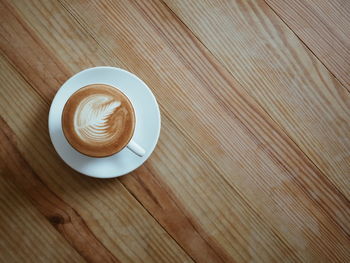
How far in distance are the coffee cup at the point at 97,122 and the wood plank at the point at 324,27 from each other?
496mm

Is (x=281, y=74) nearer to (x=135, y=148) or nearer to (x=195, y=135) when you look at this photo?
(x=195, y=135)

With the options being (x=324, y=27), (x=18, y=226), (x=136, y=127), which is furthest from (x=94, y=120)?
(x=324, y=27)

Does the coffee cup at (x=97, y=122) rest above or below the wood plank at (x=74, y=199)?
above

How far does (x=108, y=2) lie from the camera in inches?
37.4

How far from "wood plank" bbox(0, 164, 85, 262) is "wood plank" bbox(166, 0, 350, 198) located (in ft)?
1.92

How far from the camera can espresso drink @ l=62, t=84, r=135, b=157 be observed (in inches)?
31.2

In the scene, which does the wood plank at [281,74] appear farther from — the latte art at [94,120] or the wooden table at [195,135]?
the latte art at [94,120]

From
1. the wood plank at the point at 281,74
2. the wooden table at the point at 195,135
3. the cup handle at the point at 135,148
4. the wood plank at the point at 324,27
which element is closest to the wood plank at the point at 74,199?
the wooden table at the point at 195,135

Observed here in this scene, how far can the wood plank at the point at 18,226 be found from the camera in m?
0.93

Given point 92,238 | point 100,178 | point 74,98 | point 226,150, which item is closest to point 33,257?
point 92,238

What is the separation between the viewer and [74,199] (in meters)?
0.94

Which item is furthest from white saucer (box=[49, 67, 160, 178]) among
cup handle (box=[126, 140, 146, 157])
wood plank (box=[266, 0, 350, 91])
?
wood plank (box=[266, 0, 350, 91])

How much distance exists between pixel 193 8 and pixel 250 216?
55 cm

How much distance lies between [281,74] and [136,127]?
0.40 metres
